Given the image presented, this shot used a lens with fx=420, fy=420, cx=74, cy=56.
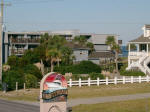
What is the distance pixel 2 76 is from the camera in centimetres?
4806

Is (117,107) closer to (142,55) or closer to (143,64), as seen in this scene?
(143,64)

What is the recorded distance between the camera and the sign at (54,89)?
21391 mm

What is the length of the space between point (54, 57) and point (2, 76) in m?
22.0

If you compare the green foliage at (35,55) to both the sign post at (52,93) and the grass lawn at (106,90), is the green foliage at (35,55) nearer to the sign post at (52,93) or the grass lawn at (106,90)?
the grass lawn at (106,90)

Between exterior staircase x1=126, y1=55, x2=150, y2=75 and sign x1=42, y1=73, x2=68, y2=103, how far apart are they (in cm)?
4377

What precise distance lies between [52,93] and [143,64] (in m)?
46.3

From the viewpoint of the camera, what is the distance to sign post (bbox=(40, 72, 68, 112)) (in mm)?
21375

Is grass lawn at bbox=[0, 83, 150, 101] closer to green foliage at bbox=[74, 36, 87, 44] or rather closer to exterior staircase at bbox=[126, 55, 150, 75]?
exterior staircase at bbox=[126, 55, 150, 75]

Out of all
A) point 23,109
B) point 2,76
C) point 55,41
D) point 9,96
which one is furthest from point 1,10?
point 55,41

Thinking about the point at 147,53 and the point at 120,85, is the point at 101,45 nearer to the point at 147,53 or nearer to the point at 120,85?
the point at 147,53

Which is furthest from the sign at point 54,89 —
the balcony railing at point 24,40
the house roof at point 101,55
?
the house roof at point 101,55

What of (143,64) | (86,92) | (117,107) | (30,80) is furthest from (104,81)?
(117,107)

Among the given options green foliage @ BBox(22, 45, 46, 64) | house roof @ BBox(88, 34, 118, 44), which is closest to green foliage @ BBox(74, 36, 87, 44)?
house roof @ BBox(88, 34, 118, 44)

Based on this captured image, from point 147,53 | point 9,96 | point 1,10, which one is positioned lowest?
point 9,96
